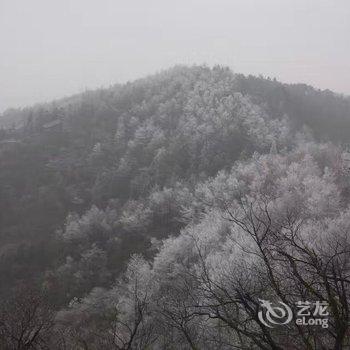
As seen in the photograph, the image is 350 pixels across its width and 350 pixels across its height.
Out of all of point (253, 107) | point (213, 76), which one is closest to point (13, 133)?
point (213, 76)

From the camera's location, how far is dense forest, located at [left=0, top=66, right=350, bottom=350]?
40.4 meters

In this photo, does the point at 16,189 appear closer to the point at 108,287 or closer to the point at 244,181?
the point at 108,287

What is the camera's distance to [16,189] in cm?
7606

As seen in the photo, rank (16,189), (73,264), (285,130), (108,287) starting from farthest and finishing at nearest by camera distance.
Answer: (16,189)
(285,130)
(73,264)
(108,287)

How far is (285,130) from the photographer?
230ft

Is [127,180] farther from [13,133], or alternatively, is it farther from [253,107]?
[13,133]

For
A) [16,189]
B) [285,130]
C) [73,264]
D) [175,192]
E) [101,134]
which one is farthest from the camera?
[101,134]

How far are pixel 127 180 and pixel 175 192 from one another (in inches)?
626

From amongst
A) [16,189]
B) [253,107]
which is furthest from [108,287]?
[253,107]

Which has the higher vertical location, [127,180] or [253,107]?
[253,107]

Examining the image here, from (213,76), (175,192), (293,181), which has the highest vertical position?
(213,76)

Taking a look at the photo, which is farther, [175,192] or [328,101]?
[328,101]

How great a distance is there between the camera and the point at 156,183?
6694 cm

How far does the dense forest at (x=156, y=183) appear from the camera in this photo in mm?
40406
